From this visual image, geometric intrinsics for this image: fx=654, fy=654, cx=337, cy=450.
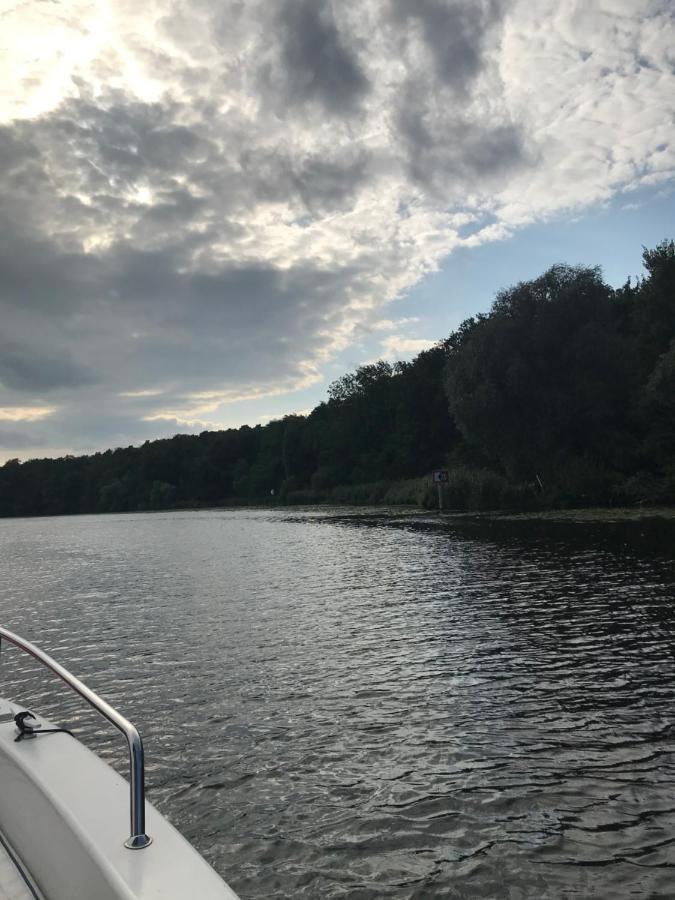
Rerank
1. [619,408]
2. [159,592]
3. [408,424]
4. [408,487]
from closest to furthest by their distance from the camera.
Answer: [159,592], [619,408], [408,487], [408,424]

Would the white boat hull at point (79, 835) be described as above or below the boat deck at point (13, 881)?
above

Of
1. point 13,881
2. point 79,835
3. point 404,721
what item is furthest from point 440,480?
point 79,835

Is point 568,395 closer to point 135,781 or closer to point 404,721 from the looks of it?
point 404,721

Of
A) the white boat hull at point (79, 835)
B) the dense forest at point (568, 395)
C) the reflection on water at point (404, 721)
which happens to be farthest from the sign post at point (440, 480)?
the white boat hull at point (79, 835)

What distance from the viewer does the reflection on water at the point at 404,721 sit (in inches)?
178

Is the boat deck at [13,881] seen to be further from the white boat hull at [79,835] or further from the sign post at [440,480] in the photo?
the sign post at [440,480]

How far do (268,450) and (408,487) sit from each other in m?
78.7

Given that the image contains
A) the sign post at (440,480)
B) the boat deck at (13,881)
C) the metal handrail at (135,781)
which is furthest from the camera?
the sign post at (440,480)

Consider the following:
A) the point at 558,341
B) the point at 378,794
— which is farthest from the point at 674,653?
the point at 558,341

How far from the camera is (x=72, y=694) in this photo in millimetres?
9172

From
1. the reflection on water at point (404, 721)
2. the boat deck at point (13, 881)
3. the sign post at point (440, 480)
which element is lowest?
the reflection on water at point (404, 721)

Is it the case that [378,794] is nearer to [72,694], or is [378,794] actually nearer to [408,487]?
[72,694]

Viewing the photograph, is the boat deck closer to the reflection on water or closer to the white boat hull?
the white boat hull

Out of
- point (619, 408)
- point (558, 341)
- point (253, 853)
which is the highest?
point (558, 341)
